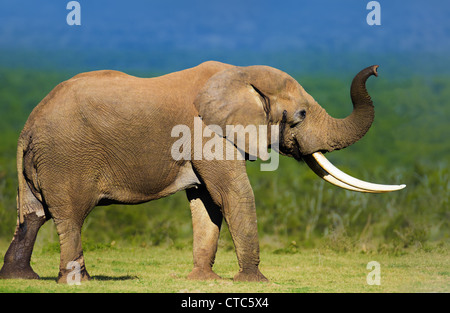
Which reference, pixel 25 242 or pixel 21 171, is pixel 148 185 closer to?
pixel 21 171

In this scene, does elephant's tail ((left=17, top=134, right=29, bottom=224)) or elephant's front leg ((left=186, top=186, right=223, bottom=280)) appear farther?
elephant's front leg ((left=186, top=186, right=223, bottom=280))

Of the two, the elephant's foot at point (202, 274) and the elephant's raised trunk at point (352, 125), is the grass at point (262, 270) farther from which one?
the elephant's raised trunk at point (352, 125)

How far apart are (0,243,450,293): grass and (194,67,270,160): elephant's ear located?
5.73 feet

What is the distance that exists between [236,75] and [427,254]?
212 inches

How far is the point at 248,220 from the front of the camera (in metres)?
9.71

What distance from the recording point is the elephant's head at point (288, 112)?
9828 millimetres

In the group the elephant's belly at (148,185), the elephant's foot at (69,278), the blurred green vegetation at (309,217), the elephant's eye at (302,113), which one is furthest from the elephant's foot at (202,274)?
the blurred green vegetation at (309,217)

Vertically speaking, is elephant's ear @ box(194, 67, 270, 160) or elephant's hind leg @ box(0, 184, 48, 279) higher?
elephant's ear @ box(194, 67, 270, 160)

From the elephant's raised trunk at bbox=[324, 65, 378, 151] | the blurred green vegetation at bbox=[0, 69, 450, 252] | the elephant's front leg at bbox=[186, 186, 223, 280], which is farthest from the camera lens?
the blurred green vegetation at bbox=[0, 69, 450, 252]

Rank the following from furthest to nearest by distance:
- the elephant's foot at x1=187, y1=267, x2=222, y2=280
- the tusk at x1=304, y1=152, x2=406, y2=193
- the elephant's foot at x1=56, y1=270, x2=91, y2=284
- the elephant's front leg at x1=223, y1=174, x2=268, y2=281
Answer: the elephant's foot at x1=187, y1=267, x2=222, y2=280
the tusk at x1=304, y1=152, x2=406, y2=193
the elephant's front leg at x1=223, y1=174, x2=268, y2=281
the elephant's foot at x1=56, y1=270, x2=91, y2=284

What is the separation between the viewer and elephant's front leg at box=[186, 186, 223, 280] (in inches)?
413

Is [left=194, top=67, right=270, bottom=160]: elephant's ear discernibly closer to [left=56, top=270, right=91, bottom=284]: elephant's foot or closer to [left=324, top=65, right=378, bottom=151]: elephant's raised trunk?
[left=324, top=65, right=378, bottom=151]: elephant's raised trunk

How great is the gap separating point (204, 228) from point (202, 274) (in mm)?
591

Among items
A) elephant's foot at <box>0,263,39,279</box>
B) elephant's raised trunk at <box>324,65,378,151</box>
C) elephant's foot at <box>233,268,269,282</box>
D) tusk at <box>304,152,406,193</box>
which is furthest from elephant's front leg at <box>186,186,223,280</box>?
elephant's foot at <box>0,263,39,279</box>
